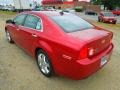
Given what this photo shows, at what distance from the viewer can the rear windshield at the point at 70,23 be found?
4.54 metres

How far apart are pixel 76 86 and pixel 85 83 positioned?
0.25 meters

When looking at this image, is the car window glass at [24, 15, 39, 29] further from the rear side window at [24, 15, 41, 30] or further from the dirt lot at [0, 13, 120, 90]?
the dirt lot at [0, 13, 120, 90]

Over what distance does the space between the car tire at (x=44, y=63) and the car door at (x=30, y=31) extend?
393 millimetres

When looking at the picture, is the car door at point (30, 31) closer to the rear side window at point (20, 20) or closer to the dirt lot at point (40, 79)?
the rear side window at point (20, 20)

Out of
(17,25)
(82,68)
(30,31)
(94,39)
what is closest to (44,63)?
(30,31)

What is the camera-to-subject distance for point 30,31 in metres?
5.19

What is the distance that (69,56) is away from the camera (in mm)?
3811

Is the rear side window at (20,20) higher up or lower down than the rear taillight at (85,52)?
higher up

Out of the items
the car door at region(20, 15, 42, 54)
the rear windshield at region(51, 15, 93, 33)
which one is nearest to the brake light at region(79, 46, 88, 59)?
the rear windshield at region(51, 15, 93, 33)

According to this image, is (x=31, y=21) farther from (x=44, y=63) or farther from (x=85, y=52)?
(x=85, y=52)

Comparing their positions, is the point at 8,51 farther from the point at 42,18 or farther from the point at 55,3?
the point at 55,3

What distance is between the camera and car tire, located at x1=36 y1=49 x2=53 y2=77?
4523 mm

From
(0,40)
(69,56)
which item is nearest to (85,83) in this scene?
(69,56)

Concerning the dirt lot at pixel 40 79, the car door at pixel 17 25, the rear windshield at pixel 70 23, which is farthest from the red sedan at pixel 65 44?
the car door at pixel 17 25
